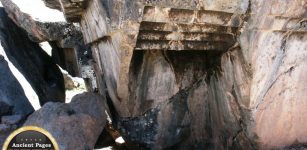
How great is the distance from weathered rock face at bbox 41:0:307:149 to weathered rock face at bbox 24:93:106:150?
29cm

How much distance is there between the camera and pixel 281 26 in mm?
2969

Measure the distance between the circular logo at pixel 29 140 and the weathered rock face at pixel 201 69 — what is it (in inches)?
36.5

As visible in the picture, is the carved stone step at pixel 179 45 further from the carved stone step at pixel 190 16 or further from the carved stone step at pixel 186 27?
the carved stone step at pixel 190 16

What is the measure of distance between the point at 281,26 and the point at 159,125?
154 centimetres

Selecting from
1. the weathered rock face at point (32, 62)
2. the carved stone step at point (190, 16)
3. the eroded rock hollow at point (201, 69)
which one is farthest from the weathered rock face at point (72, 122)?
the weathered rock face at point (32, 62)

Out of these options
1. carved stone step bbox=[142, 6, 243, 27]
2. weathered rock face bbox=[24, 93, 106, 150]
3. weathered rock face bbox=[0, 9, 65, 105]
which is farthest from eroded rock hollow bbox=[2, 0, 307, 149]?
weathered rock face bbox=[0, 9, 65, 105]

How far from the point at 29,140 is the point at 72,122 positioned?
0.96m

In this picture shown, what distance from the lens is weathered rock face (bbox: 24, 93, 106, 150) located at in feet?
9.75

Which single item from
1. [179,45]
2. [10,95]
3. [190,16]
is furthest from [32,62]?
[190,16]

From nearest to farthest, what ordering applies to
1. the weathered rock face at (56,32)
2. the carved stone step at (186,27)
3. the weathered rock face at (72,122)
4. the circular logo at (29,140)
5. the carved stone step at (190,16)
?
the circular logo at (29,140), the carved stone step at (190,16), the carved stone step at (186,27), the weathered rock face at (72,122), the weathered rock face at (56,32)

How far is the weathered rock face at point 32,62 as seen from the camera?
15.5ft

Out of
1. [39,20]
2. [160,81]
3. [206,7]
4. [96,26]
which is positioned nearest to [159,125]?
[160,81]

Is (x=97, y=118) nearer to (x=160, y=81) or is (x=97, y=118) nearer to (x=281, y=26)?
(x=160, y=81)

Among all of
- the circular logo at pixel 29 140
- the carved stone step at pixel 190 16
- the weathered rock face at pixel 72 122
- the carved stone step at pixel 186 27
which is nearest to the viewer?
the circular logo at pixel 29 140
